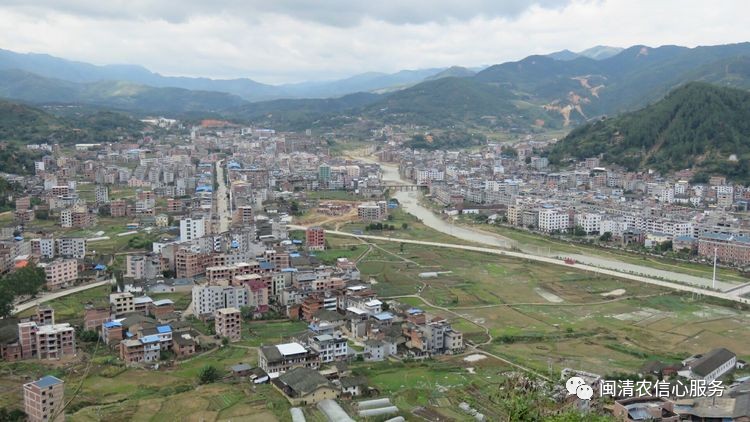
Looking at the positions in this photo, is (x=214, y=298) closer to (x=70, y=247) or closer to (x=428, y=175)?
(x=70, y=247)

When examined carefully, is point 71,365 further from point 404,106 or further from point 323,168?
point 404,106

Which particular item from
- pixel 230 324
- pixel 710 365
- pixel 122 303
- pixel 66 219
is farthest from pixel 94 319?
pixel 66 219

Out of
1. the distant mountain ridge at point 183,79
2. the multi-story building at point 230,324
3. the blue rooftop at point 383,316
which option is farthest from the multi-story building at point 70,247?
the distant mountain ridge at point 183,79

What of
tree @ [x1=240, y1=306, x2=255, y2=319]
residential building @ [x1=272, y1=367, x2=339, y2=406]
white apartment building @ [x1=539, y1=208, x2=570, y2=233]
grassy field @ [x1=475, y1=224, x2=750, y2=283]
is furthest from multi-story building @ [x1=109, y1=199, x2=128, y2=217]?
residential building @ [x1=272, y1=367, x2=339, y2=406]

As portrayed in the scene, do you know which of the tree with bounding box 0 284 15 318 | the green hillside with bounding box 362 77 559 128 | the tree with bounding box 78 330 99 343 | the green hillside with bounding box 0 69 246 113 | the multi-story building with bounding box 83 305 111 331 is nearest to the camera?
the tree with bounding box 78 330 99 343

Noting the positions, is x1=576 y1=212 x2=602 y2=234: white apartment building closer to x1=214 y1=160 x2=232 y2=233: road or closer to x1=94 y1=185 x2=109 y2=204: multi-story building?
x1=214 y1=160 x2=232 y2=233: road
